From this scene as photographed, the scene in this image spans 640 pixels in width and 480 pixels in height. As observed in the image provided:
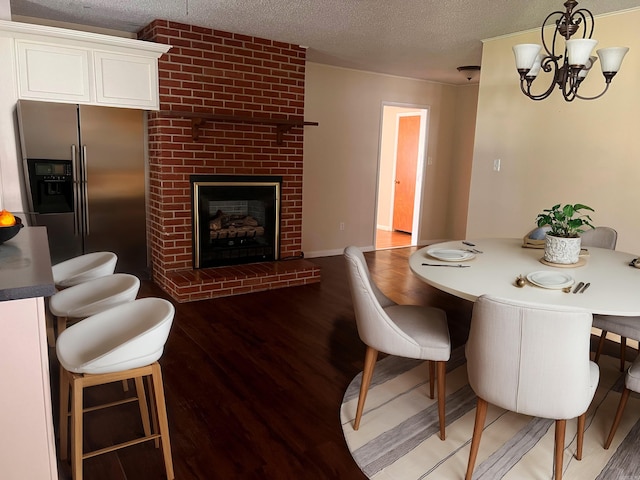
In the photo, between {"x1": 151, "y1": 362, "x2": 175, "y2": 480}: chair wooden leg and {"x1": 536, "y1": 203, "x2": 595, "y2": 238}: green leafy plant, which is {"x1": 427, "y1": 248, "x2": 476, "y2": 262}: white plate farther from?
{"x1": 151, "y1": 362, "x2": 175, "y2": 480}: chair wooden leg

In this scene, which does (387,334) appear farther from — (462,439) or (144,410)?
(144,410)

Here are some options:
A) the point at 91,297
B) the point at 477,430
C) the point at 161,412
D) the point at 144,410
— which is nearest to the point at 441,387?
the point at 477,430

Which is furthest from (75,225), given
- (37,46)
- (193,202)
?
(37,46)

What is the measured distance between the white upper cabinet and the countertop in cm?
216

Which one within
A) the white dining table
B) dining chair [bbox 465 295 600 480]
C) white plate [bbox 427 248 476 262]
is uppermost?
white plate [bbox 427 248 476 262]

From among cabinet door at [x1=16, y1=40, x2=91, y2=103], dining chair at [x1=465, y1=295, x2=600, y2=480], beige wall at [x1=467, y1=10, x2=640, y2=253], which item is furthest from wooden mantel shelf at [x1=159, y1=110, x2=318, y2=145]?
dining chair at [x1=465, y1=295, x2=600, y2=480]

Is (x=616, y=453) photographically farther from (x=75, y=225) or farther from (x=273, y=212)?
(x=75, y=225)

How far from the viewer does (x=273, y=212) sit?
479 cm

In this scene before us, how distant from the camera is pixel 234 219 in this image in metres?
4.66

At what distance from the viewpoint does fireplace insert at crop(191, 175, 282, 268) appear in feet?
14.4

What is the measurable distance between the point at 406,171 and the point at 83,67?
4919mm

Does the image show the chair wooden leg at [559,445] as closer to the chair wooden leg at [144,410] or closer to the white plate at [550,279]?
the white plate at [550,279]

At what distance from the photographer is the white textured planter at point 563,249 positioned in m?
2.29

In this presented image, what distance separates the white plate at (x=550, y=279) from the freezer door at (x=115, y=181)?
136 inches
